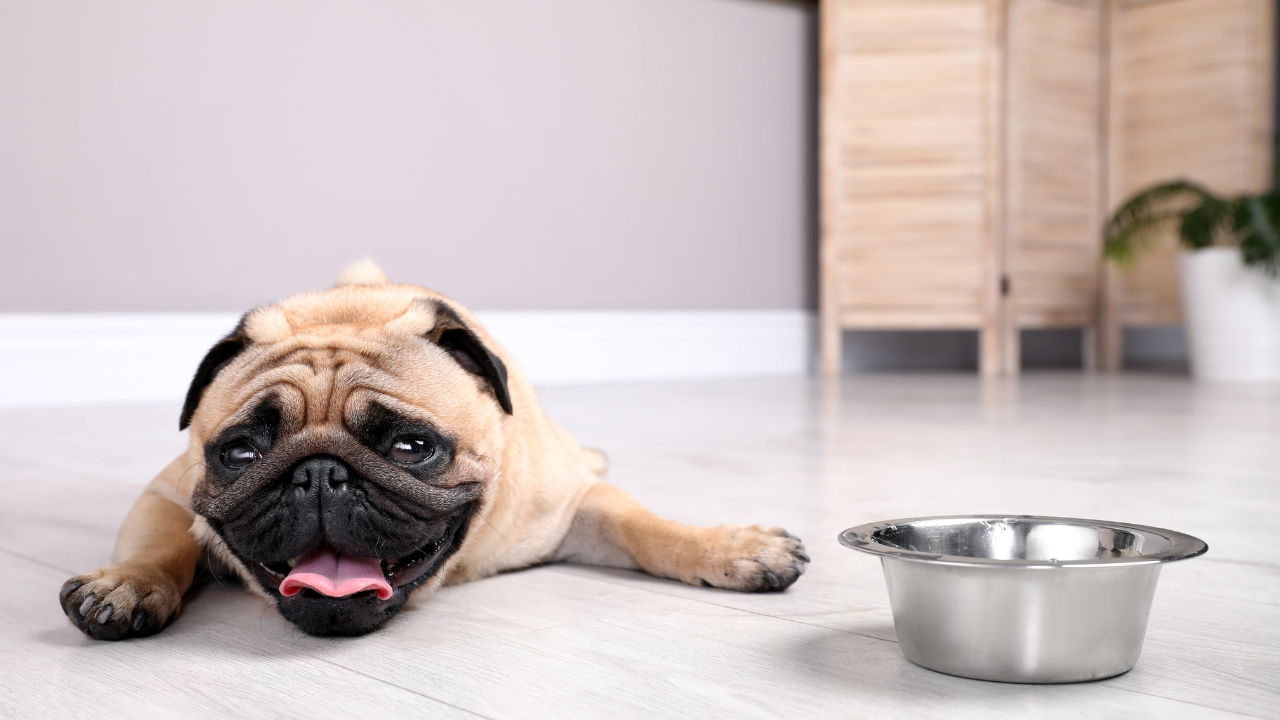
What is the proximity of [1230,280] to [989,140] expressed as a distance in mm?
1323

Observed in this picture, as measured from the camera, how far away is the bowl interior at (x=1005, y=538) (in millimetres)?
1066

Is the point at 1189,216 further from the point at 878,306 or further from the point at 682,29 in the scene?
the point at 682,29

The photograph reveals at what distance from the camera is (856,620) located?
46.4 inches

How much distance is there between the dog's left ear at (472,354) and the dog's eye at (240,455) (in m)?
0.24

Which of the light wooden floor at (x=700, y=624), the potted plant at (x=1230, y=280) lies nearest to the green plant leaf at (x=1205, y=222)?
the potted plant at (x=1230, y=280)

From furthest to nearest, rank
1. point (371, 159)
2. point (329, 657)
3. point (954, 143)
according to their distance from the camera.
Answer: point (954, 143) < point (371, 159) < point (329, 657)

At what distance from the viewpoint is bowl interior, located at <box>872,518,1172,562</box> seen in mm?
1066

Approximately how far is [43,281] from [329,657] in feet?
10.6

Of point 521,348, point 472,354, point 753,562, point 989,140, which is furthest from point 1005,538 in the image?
point 989,140

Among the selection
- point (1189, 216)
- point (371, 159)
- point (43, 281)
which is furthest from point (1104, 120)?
point (43, 281)

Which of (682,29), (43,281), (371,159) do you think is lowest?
(43,281)

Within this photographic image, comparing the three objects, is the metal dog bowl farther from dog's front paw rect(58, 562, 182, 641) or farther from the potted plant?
the potted plant

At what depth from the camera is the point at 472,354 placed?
1.26 metres

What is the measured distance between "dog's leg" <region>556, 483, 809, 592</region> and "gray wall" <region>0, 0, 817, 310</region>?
2981mm
